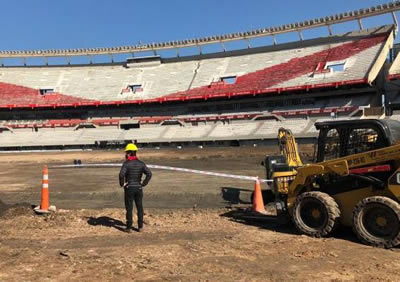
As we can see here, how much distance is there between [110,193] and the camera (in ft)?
46.0

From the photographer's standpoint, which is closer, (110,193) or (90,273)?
(90,273)

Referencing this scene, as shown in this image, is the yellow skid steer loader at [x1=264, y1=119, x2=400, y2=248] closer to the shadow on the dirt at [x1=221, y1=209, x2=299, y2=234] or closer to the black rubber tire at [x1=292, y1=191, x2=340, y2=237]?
the black rubber tire at [x1=292, y1=191, x2=340, y2=237]

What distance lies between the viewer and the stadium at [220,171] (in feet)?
21.1

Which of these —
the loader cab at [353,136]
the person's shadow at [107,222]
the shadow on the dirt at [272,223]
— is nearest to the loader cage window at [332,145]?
the loader cab at [353,136]

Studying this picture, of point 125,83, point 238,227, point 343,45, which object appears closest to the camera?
point 238,227

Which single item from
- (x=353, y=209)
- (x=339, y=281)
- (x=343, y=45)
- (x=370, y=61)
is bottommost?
(x=339, y=281)

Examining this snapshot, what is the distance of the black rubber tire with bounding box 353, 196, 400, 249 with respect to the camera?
22.3 feet

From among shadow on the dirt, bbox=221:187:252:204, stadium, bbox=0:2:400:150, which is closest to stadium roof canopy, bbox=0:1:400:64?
stadium, bbox=0:2:400:150

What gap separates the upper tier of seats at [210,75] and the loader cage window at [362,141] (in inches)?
1313

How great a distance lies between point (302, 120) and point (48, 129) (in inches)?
1286

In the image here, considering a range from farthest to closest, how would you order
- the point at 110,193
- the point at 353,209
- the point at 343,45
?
the point at 343,45 < the point at 110,193 < the point at 353,209

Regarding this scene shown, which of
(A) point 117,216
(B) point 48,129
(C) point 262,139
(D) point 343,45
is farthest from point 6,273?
(B) point 48,129

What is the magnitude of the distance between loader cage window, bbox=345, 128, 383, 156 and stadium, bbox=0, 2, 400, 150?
98.9ft

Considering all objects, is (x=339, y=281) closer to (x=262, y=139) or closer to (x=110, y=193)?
(x=110, y=193)
